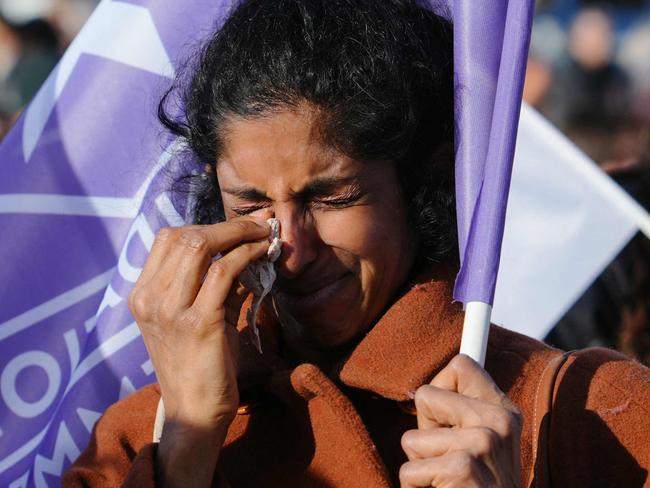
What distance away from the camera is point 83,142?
3.04 m

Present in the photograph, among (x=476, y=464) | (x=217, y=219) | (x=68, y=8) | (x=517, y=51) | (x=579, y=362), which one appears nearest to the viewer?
(x=476, y=464)

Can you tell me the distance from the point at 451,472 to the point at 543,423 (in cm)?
41

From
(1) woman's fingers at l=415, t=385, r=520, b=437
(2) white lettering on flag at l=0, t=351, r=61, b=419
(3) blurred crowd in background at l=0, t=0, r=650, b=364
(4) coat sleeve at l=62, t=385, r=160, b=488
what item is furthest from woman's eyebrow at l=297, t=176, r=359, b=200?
(3) blurred crowd in background at l=0, t=0, r=650, b=364

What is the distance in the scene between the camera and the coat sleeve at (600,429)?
2.24 metres

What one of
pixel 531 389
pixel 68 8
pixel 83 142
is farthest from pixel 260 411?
pixel 68 8

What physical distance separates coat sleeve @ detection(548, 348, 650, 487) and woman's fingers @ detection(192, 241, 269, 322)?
64 cm

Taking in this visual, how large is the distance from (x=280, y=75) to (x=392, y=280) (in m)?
0.47

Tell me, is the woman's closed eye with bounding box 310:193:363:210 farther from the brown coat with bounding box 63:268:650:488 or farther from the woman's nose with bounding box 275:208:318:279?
the brown coat with bounding box 63:268:650:488

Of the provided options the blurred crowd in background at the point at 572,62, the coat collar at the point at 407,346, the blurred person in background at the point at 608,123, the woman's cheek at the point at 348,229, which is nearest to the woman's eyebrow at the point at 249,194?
the woman's cheek at the point at 348,229

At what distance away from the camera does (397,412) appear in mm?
2396

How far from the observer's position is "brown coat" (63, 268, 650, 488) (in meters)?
2.25

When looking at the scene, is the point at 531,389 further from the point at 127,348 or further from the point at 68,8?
the point at 68,8

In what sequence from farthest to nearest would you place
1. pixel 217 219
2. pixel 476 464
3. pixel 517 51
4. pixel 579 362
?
pixel 217 219 → pixel 579 362 → pixel 517 51 → pixel 476 464

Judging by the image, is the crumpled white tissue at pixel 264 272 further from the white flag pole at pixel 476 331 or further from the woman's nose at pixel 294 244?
the white flag pole at pixel 476 331
